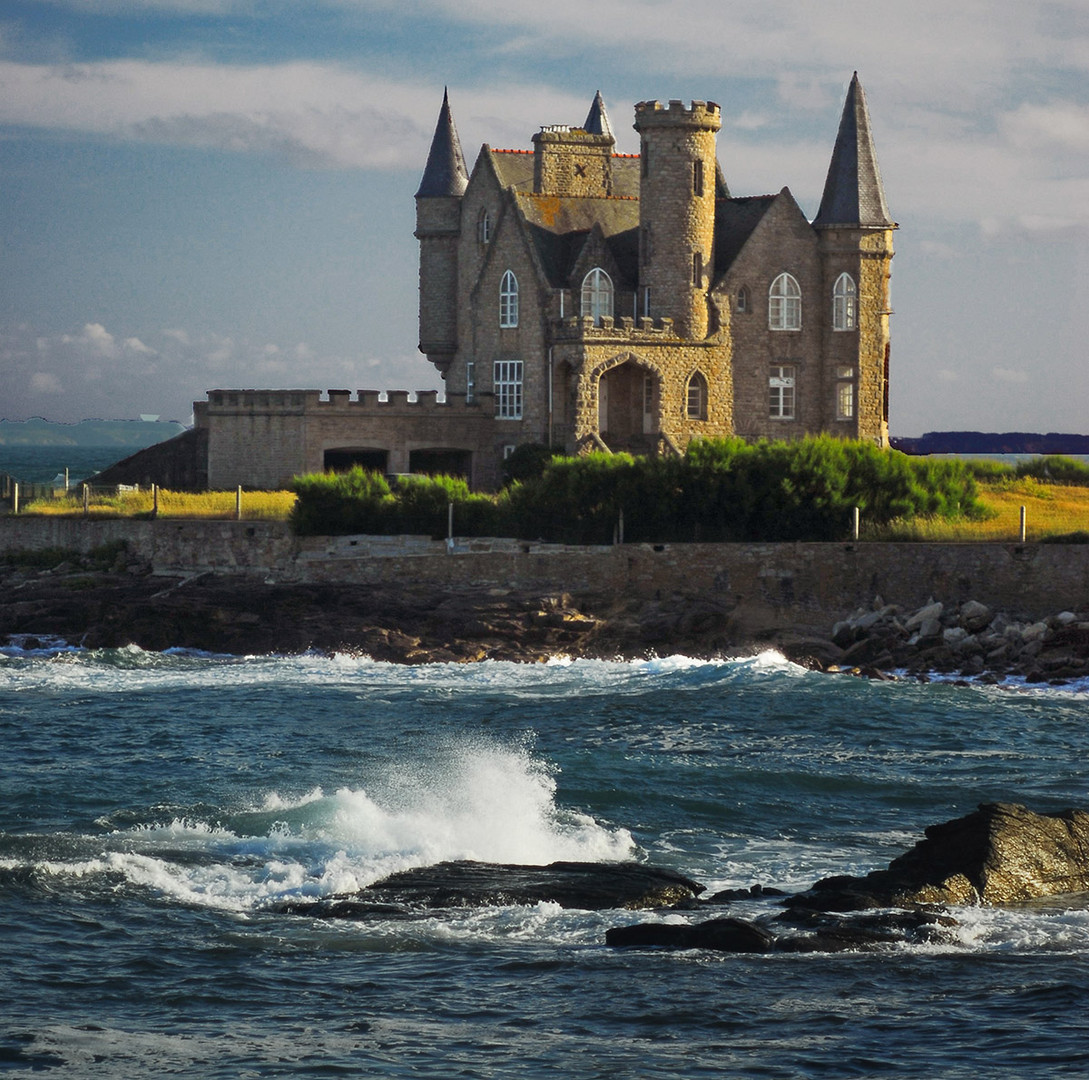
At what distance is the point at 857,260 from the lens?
55406 mm

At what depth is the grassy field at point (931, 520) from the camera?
136 ft

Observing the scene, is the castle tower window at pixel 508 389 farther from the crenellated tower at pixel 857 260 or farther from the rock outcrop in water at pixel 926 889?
the rock outcrop in water at pixel 926 889

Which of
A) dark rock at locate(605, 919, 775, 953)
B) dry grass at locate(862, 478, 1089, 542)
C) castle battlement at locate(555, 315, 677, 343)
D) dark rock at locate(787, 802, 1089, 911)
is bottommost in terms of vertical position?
dark rock at locate(605, 919, 775, 953)

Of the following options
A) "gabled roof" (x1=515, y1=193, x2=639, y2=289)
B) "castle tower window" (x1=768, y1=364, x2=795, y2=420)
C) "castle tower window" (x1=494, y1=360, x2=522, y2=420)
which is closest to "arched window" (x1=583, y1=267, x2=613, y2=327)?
"gabled roof" (x1=515, y1=193, x2=639, y2=289)

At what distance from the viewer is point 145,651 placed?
39125 mm

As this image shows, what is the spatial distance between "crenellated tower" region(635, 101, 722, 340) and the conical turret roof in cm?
900

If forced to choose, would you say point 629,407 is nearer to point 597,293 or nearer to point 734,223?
point 597,293

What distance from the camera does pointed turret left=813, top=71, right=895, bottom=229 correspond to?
182 ft

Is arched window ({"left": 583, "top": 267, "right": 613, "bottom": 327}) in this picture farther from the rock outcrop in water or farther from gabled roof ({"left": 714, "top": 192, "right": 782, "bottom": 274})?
the rock outcrop in water

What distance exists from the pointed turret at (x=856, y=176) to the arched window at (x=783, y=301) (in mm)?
2147

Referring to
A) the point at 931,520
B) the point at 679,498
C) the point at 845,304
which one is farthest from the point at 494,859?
the point at 845,304

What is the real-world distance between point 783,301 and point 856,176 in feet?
14.6

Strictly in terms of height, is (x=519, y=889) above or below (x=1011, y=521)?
below

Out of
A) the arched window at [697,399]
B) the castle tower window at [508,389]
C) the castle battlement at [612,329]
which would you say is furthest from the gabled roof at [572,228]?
the arched window at [697,399]
